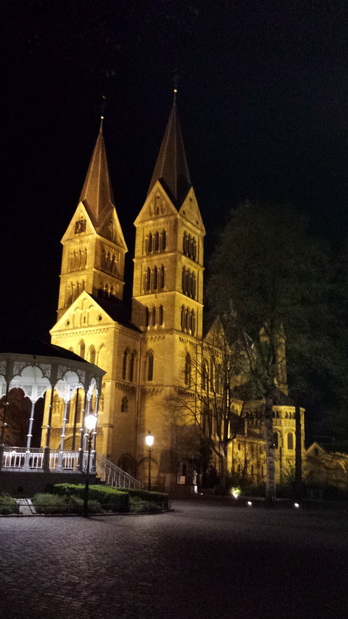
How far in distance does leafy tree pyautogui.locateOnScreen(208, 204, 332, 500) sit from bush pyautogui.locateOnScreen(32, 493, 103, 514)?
14.6 m

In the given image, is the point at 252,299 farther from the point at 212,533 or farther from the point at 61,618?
the point at 61,618

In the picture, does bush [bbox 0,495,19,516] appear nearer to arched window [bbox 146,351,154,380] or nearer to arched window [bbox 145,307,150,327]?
arched window [bbox 146,351,154,380]

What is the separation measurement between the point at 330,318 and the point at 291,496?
14892 mm

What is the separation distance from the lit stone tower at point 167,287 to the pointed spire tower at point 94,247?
463 centimetres

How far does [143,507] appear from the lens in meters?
23.1

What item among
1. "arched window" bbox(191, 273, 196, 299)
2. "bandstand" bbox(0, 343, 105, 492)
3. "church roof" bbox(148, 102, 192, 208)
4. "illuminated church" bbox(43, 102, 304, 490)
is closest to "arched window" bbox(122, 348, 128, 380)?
"illuminated church" bbox(43, 102, 304, 490)

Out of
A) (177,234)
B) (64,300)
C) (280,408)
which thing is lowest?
(280,408)

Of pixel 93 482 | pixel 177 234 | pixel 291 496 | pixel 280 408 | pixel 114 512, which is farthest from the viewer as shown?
pixel 280 408

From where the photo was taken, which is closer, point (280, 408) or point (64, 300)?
point (64, 300)

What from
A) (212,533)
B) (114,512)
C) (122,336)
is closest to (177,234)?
(122,336)

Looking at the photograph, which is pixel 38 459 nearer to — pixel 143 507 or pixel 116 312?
pixel 143 507

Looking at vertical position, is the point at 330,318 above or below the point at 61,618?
above

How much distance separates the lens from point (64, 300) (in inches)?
2576

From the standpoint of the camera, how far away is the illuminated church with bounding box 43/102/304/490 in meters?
55.1
